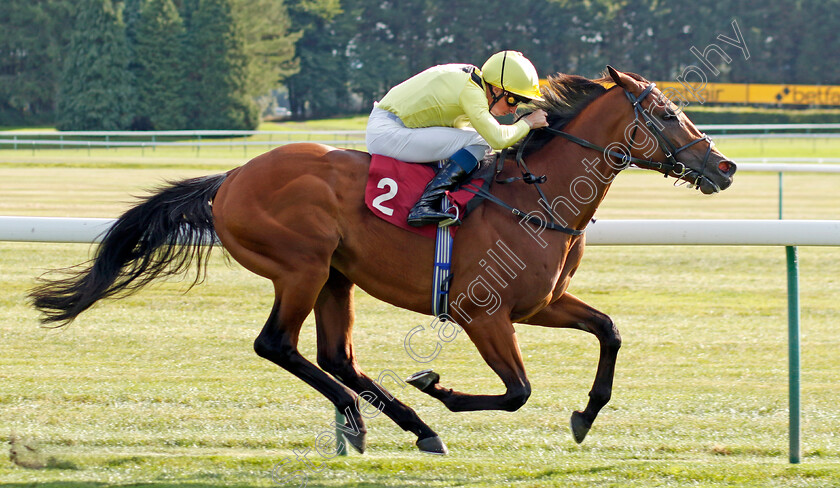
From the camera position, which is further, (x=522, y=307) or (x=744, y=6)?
(x=744, y=6)

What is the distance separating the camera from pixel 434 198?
3.40 m

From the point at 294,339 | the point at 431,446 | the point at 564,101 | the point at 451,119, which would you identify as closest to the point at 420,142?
the point at 451,119

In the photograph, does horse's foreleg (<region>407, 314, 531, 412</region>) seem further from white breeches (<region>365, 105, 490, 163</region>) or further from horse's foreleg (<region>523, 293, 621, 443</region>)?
white breeches (<region>365, 105, 490, 163</region>)

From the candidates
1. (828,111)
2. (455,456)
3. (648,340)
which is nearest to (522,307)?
(455,456)

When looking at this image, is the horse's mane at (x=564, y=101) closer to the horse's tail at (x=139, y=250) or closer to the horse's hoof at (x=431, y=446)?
the horse's hoof at (x=431, y=446)

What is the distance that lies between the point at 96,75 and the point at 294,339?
3635 cm

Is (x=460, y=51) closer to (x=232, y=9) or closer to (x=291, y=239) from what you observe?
(x=232, y=9)

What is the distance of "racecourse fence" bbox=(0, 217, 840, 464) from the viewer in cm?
361

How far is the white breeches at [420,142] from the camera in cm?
351

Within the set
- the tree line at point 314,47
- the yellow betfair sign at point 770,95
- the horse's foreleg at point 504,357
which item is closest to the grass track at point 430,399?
the horse's foreleg at point 504,357

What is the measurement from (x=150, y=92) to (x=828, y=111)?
28757 mm

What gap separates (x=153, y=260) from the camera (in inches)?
147

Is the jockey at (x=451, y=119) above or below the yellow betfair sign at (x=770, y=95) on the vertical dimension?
below

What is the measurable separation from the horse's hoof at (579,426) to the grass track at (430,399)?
0.09 m
